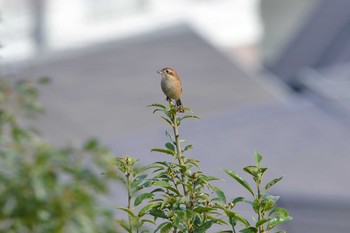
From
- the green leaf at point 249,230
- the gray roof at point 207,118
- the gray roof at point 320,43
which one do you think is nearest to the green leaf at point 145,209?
the green leaf at point 249,230

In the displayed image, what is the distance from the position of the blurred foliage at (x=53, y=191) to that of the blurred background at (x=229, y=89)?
60cm

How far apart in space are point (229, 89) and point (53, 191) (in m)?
8.98

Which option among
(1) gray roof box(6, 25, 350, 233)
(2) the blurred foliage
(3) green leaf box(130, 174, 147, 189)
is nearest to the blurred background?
(1) gray roof box(6, 25, 350, 233)

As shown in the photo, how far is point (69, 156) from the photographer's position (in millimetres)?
2596

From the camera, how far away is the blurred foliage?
2326 millimetres

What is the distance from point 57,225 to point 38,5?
18.5 metres

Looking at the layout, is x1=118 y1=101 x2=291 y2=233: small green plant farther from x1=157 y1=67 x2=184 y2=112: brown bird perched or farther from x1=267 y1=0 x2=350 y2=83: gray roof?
x1=267 y1=0 x2=350 y2=83: gray roof

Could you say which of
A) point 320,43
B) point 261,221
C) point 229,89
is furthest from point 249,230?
point 320,43

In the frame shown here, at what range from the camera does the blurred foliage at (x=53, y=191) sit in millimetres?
2326

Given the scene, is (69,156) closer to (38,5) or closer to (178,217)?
(178,217)

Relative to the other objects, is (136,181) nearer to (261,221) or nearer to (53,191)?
(53,191)

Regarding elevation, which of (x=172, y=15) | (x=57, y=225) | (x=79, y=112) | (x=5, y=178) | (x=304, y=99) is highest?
(x=172, y=15)

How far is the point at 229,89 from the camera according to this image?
11.3 metres

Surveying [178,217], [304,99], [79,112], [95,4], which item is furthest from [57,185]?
[95,4]
